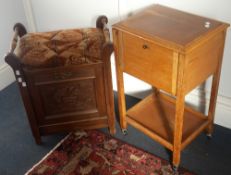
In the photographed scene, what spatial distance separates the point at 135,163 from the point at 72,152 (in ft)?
1.15

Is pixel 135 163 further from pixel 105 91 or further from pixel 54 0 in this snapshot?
pixel 54 0

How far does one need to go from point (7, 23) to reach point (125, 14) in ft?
2.93

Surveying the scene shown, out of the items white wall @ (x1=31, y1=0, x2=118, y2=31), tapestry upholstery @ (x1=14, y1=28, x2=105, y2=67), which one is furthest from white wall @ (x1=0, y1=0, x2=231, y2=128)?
tapestry upholstery @ (x1=14, y1=28, x2=105, y2=67)

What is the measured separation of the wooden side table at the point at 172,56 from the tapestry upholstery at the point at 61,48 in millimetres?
163

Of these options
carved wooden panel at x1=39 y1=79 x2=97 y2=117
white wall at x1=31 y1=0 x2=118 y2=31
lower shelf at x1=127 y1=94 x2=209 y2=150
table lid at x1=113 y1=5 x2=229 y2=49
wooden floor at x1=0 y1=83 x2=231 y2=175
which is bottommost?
wooden floor at x1=0 y1=83 x2=231 y2=175

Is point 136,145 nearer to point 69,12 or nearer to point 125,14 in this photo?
point 125,14

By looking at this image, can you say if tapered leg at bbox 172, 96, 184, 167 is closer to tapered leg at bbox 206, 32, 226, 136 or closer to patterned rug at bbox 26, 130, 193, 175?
patterned rug at bbox 26, 130, 193, 175

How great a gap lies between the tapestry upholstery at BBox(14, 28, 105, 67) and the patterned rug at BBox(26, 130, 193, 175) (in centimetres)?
49

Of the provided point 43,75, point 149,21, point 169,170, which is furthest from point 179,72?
point 43,75

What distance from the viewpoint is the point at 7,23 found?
231cm

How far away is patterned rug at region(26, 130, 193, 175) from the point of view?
5.49ft

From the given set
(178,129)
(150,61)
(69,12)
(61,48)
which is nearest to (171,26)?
(150,61)

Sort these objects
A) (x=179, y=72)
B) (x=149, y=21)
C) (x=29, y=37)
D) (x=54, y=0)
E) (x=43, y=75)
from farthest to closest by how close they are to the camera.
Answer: (x=54, y=0) < (x=29, y=37) < (x=43, y=75) < (x=149, y=21) < (x=179, y=72)

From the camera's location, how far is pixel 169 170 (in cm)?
166
